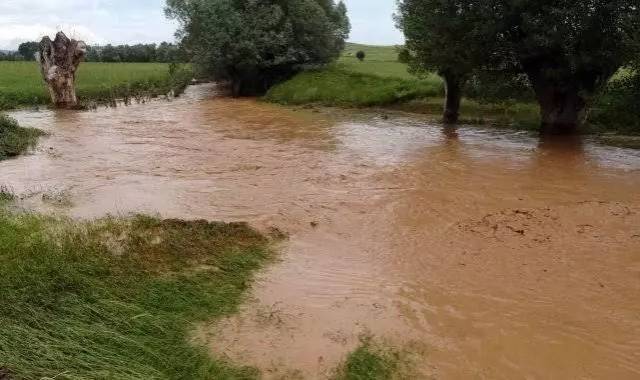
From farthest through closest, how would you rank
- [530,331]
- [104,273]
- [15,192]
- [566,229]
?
[15,192] < [566,229] < [104,273] < [530,331]

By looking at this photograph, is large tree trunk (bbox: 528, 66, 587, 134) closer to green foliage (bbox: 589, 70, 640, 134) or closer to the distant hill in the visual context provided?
green foliage (bbox: 589, 70, 640, 134)

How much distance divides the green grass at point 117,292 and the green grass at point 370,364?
0.92 metres

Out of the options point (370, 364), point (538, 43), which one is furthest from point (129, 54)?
point (370, 364)

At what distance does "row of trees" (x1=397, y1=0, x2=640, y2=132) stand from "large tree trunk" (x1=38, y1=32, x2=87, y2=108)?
16208 mm

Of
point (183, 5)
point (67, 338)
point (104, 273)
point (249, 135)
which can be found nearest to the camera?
point (67, 338)

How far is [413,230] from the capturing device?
9.91 meters

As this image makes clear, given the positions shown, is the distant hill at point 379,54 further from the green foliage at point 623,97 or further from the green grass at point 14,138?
the green grass at point 14,138

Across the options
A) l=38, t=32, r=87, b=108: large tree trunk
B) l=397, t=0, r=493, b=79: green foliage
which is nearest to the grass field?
l=397, t=0, r=493, b=79: green foliage

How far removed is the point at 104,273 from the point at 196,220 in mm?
2795

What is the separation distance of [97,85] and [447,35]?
23.1 m

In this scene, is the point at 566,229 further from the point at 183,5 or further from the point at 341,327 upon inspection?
the point at 183,5

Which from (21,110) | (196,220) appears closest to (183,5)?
(21,110)

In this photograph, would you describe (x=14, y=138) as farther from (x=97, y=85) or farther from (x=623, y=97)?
(x=623, y=97)

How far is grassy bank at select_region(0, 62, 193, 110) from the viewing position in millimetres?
29375
